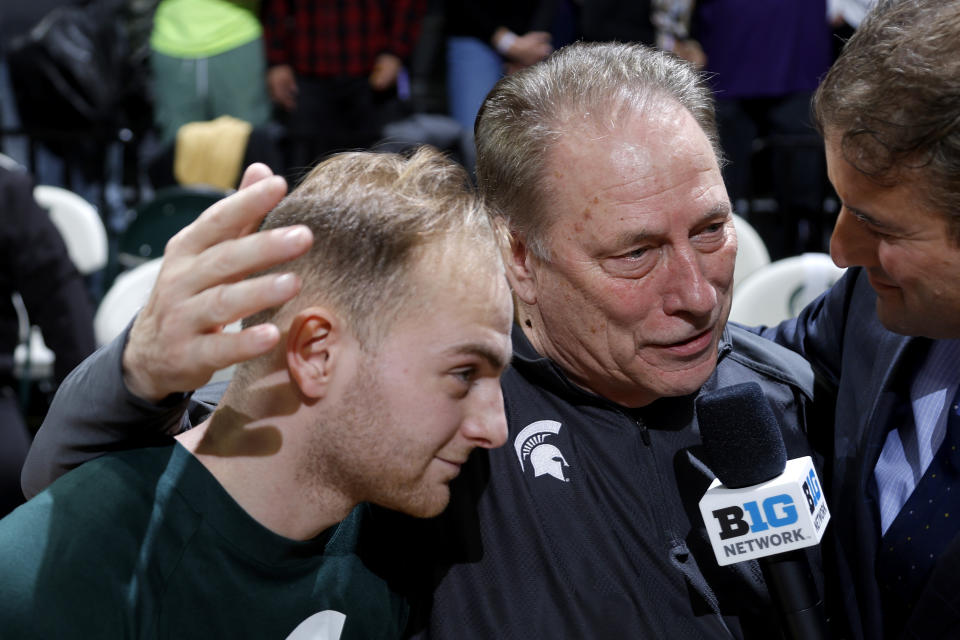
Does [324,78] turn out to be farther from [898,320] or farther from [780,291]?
[898,320]

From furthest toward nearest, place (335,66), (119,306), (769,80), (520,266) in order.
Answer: (335,66), (769,80), (119,306), (520,266)

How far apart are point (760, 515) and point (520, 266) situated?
763 mm

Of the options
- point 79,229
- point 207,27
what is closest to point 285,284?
point 79,229

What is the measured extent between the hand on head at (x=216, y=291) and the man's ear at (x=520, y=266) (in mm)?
799

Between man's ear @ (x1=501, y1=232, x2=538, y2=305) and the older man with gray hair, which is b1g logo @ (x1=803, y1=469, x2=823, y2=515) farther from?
man's ear @ (x1=501, y1=232, x2=538, y2=305)

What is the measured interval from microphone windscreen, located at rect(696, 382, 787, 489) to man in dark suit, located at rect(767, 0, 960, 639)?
13.8 inches

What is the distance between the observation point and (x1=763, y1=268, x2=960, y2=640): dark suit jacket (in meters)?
1.89

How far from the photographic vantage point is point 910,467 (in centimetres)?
208

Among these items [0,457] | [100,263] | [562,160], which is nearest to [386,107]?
[100,263]

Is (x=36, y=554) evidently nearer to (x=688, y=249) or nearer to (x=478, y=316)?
(x=478, y=316)

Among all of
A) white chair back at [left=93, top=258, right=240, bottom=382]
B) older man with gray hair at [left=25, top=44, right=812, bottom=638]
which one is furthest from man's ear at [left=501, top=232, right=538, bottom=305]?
white chair back at [left=93, top=258, right=240, bottom=382]

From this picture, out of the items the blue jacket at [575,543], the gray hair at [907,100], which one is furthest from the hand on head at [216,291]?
the gray hair at [907,100]

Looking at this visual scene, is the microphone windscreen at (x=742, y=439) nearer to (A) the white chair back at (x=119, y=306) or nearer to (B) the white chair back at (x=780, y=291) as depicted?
(B) the white chair back at (x=780, y=291)

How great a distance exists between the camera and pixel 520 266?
7.45 ft
